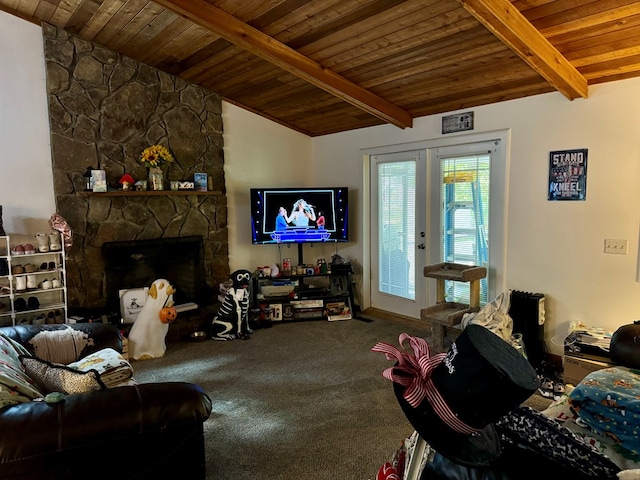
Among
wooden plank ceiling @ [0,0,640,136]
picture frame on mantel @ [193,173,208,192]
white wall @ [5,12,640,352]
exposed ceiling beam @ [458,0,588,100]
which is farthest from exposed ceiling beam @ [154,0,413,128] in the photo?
picture frame on mantel @ [193,173,208,192]

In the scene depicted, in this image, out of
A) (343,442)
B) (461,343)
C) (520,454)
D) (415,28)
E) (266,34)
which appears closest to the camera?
(461,343)

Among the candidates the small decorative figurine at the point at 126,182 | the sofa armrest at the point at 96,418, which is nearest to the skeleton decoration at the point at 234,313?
the small decorative figurine at the point at 126,182

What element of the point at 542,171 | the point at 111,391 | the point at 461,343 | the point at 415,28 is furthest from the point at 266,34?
the point at 461,343

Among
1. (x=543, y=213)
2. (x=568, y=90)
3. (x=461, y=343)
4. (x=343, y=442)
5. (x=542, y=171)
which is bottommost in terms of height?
(x=343, y=442)

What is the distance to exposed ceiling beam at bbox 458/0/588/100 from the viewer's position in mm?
2404

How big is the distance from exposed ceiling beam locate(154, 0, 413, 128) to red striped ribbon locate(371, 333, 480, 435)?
2.95 meters

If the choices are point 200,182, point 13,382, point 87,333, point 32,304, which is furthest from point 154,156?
point 13,382

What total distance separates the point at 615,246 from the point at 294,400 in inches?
102

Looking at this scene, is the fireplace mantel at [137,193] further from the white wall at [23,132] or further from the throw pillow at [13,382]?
the throw pillow at [13,382]

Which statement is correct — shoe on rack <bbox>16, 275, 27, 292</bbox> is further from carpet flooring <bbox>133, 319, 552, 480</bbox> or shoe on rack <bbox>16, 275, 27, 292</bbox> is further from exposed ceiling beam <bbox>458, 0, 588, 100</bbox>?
exposed ceiling beam <bbox>458, 0, 588, 100</bbox>

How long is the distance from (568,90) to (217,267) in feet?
12.6

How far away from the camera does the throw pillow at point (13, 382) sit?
1.54 m

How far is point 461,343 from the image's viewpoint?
0.82 meters

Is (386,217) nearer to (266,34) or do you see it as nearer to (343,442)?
(266,34)
